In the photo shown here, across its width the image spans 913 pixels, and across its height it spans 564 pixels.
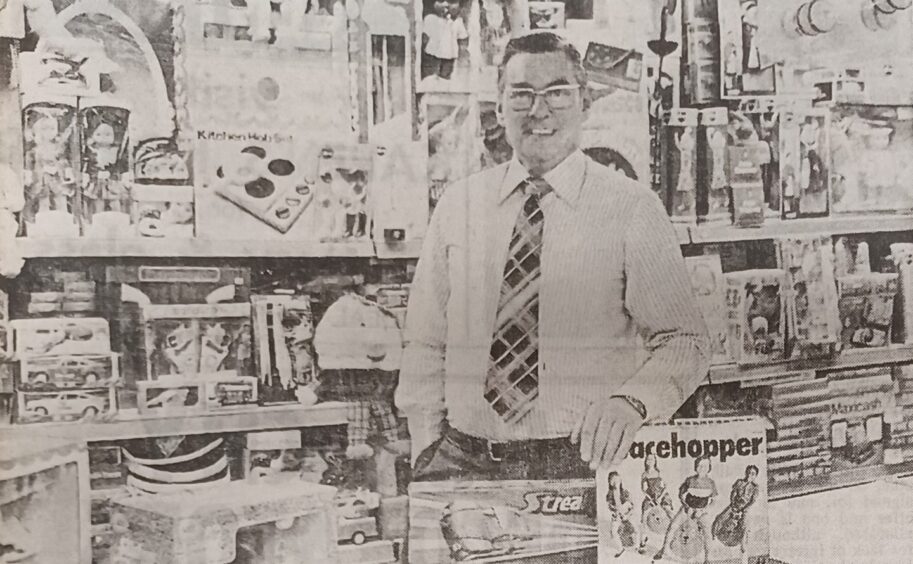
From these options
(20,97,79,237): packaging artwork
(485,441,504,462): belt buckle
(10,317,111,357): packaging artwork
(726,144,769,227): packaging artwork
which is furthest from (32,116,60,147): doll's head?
(726,144,769,227): packaging artwork

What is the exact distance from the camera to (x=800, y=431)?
521 mm

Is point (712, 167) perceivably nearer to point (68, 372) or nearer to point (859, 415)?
point (859, 415)

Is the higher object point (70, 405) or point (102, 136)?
point (102, 136)

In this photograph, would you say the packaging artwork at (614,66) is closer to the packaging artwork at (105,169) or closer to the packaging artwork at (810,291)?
the packaging artwork at (810,291)

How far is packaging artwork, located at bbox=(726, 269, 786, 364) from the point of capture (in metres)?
0.51

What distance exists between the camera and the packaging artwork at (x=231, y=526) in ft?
1.54

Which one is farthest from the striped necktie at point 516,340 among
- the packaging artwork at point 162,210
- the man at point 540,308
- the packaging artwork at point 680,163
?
the packaging artwork at point 162,210

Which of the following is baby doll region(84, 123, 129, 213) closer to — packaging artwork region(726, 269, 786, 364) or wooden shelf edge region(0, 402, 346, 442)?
wooden shelf edge region(0, 402, 346, 442)

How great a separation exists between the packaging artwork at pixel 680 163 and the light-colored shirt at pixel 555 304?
3 centimetres

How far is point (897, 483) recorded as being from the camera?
529 millimetres

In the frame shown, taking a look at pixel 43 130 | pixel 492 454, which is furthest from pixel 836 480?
pixel 43 130

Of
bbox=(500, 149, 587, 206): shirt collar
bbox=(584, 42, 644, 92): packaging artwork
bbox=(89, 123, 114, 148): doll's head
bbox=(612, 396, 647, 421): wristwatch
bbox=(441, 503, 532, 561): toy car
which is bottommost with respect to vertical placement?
bbox=(441, 503, 532, 561): toy car

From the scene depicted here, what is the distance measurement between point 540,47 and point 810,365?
0.96 feet

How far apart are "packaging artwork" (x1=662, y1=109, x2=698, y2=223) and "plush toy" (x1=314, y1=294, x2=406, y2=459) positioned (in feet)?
0.69
